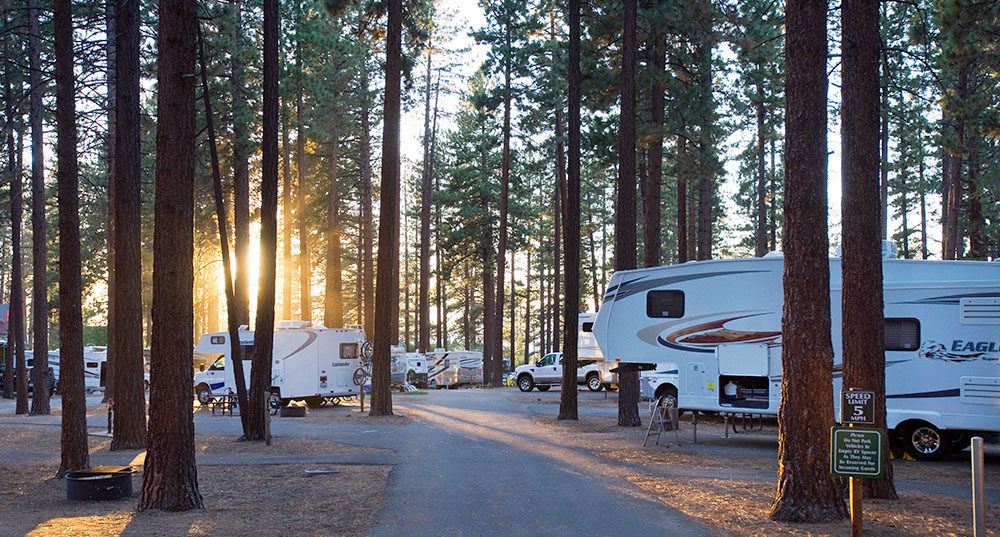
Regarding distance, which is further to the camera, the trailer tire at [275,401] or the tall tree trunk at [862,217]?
the trailer tire at [275,401]

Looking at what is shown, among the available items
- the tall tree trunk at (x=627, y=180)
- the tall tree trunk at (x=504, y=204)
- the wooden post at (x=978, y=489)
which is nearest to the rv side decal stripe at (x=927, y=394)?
the tall tree trunk at (x=627, y=180)

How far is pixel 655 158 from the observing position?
22.1 metres

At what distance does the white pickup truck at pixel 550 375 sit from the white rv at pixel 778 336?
1766 cm

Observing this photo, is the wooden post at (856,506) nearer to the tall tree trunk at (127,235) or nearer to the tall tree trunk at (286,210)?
the tall tree trunk at (127,235)

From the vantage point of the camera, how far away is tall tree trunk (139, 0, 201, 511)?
9.48 m

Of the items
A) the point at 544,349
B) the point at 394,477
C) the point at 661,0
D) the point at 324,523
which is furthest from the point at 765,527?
the point at 544,349

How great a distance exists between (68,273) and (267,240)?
208 inches

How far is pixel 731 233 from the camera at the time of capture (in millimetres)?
66438

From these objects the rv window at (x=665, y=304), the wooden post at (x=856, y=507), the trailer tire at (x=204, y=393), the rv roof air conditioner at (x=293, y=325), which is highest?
the rv window at (x=665, y=304)

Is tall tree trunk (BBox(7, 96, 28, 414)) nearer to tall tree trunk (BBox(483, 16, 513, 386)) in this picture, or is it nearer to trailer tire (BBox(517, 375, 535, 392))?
tall tree trunk (BBox(483, 16, 513, 386))

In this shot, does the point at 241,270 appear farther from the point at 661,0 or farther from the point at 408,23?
the point at 661,0

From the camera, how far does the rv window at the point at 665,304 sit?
1814 cm

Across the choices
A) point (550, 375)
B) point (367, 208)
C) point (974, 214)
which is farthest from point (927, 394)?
point (367, 208)

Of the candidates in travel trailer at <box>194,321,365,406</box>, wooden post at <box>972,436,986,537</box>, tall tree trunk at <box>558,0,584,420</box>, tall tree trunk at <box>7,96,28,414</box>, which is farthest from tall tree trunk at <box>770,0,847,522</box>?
tall tree trunk at <box>7,96,28,414</box>
